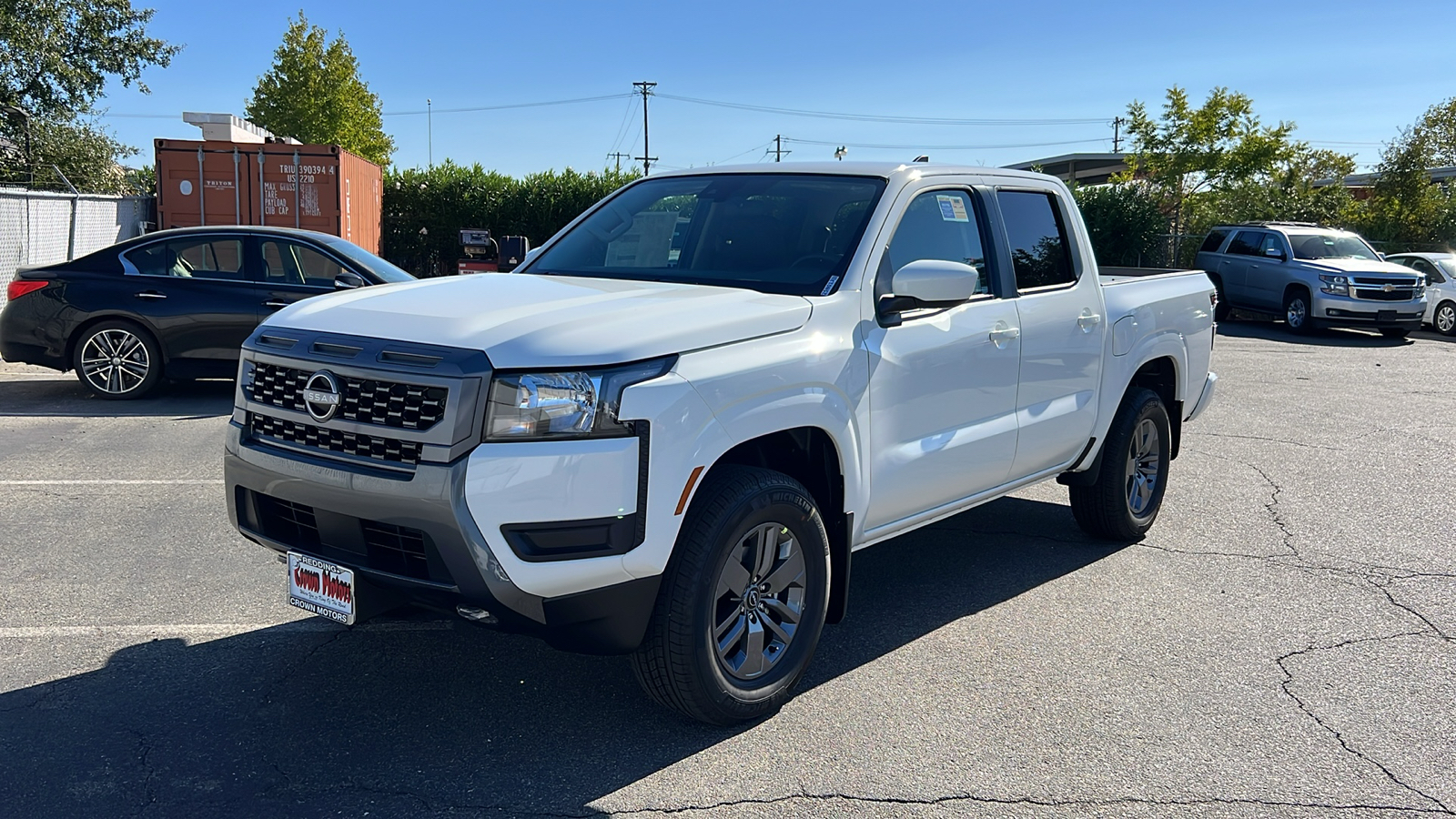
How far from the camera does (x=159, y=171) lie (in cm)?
1875

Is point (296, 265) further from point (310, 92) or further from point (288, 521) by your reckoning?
point (310, 92)

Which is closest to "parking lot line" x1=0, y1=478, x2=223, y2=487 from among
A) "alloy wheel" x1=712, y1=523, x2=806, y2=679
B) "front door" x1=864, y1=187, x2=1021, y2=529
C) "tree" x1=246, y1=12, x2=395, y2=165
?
"alloy wheel" x1=712, y1=523, x2=806, y2=679

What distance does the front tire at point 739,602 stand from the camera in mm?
3605

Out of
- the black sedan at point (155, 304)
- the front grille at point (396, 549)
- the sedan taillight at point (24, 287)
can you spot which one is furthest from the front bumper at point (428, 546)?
the sedan taillight at point (24, 287)

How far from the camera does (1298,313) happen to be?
20609 mm

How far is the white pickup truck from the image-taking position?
3.35 metres

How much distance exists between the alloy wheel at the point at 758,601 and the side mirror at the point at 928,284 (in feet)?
3.24

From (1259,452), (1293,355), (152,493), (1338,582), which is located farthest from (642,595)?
(1293,355)

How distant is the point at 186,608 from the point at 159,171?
1614 cm

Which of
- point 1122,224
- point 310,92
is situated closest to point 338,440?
point 1122,224

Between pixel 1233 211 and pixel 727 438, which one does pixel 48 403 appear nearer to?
pixel 727 438

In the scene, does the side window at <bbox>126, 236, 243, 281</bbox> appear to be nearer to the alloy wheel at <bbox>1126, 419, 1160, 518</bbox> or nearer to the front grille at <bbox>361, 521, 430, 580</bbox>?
the front grille at <bbox>361, 521, 430, 580</bbox>

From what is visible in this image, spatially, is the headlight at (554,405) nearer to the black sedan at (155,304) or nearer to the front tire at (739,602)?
the front tire at (739,602)

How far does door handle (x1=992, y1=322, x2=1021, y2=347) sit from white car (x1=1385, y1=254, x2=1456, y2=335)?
1960 centimetres
